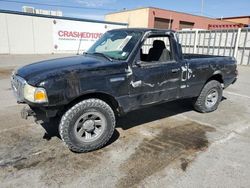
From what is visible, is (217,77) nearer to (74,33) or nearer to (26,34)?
(26,34)

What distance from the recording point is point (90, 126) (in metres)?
3.49

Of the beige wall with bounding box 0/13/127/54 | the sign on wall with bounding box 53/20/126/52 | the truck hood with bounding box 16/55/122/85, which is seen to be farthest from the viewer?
the sign on wall with bounding box 53/20/126/52

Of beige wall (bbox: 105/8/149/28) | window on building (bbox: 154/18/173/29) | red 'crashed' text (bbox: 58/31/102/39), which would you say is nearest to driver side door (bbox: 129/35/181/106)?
red 'crashed' text (bbox: 58/31/102/39)

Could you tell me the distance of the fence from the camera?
15.2 m

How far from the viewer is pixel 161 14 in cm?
3173

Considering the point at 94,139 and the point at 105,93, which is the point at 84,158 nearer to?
the point at 94,139

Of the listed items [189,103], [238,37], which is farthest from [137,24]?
[189,103]

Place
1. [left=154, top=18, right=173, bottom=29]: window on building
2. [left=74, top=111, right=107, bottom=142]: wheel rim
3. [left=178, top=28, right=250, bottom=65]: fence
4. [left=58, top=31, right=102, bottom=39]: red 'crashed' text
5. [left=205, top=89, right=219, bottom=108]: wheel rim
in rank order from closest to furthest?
[left=74, top=111, right=107, bottom=142]: wheel rim < [left=205, top=89, right=219, bottom=108]: wheel rim < [left=178, top=28, right=250, bottom=65]: fence < [left=58, top=31, right=102, bottom=39]: red 'crashed' text < [left=154, top=18, right=173, bottom=29]: window on building

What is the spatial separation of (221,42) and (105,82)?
15552mm

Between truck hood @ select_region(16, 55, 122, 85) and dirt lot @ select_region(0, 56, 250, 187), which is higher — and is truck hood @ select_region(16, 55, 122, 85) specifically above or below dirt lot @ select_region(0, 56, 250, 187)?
above

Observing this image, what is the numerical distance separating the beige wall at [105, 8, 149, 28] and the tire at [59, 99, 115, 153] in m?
29.1

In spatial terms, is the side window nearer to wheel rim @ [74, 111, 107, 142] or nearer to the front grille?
wheel rim @ [74, 111, 107, 142]

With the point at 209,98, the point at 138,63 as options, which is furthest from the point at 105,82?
the point at 209,98

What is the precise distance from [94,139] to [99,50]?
1.82 m
